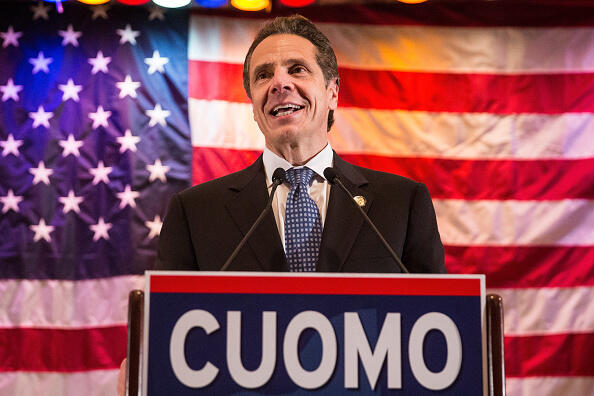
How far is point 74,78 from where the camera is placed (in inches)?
134

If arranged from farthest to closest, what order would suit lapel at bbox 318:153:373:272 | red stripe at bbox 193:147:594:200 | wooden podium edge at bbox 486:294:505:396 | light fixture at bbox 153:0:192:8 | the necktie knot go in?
red stripe at bbox 193:147:594:200, light fixture at bbox 153:0:192:8, the necktie knot, suit lapel at bbox 318:153:373:272, wooden podium edge at bbox 486:294:505:396

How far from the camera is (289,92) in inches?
50.1

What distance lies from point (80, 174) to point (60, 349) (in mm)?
868

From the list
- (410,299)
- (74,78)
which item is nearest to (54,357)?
(74,78)

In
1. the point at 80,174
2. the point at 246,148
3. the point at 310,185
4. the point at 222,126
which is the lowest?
the point at 310,185

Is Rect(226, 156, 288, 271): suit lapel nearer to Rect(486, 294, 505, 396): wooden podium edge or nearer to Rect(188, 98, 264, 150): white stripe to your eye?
Rect(486, 294, 505, 396): wooden podium edge

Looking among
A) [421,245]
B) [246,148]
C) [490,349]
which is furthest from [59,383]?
[490,349]

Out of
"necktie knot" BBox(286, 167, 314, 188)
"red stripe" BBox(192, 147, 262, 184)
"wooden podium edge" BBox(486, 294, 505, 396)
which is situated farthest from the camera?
"red stripe" BBox(192, 147, 262, 184)

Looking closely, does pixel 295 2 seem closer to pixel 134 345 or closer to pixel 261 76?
pixel 261 76

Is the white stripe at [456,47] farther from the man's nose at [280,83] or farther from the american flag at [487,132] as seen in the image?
the man's nose at [280,83]

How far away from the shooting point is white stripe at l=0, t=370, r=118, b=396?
10.7 feet

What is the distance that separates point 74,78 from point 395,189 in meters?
2.61

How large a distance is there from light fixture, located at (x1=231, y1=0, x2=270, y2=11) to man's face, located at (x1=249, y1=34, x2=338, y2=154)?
206cm

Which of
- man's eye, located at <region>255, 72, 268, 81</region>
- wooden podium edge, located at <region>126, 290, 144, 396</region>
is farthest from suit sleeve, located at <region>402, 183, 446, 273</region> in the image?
wooden podium edge, located at <region>126, 290, 144, 396</region>
